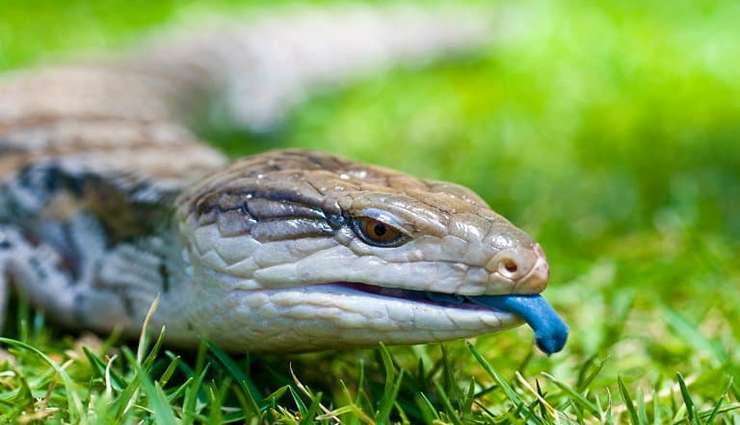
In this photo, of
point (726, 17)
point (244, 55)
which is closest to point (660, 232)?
point (244, 55)

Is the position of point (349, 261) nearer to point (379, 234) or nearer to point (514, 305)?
point (379, 234)

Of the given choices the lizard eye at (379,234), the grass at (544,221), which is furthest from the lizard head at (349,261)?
the grass at (544,221)

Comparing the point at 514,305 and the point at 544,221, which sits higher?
the point at 514,305

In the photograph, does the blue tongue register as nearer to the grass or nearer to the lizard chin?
the lizard chin

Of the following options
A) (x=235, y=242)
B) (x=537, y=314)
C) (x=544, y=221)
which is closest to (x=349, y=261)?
(x=235, y=242)

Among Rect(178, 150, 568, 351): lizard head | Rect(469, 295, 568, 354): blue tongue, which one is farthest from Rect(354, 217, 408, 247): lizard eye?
Rect(469, 295, 568, 354): blue tongue

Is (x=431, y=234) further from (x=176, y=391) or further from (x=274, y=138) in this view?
(x=274, y=138)
